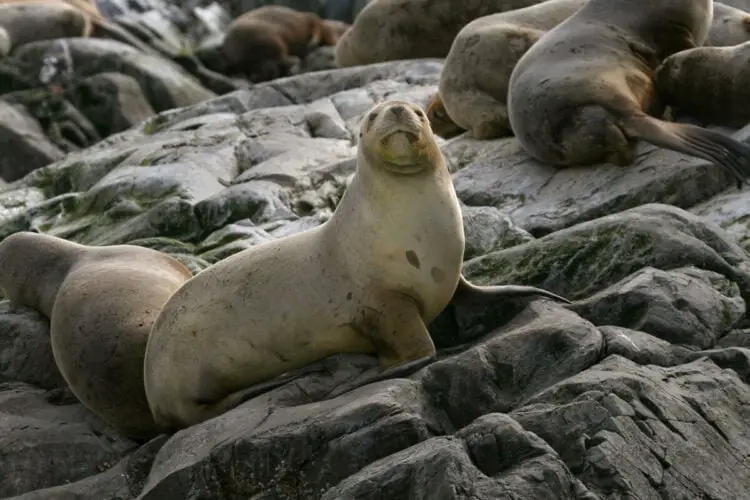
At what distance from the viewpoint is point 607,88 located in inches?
314

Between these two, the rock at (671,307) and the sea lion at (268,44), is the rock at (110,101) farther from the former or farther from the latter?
the rock at (671,307)

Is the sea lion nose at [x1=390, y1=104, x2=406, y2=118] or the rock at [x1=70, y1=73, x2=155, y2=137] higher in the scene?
the sea lion nose at [x1=390, y1=104, x2=406, y2=118]

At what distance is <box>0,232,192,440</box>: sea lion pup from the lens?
6.66 metres

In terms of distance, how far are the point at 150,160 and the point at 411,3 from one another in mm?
3919

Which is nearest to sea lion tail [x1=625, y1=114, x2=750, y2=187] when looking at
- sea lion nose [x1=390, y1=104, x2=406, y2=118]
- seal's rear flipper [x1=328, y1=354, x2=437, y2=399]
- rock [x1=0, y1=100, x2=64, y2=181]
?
sea lion nose [x1=390, y1=104, x2=406, y2=118]

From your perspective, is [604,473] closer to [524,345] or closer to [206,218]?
[524,345]

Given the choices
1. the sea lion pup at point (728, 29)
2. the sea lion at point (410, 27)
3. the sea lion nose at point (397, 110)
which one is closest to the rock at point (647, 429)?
the sea lion nose at point (397, 110)

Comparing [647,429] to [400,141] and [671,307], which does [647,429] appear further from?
[400,141]

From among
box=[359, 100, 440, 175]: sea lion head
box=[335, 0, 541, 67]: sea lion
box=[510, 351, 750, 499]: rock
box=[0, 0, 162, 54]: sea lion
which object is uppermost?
box=[359, 100, 440, 175]: sea lion head

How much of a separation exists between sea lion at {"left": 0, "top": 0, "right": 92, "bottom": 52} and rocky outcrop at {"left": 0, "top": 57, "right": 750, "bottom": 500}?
476 inches

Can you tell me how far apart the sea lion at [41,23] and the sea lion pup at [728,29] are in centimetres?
1360

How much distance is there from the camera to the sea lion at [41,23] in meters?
20.8

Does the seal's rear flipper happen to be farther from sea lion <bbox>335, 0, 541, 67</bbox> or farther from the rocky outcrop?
sea lion <bbox>335, 0, 541, 67</bbox>

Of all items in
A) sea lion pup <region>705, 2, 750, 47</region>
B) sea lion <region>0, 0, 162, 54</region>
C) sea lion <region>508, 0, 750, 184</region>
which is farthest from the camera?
sea lion <region>0, 0, 162, 54</region>
